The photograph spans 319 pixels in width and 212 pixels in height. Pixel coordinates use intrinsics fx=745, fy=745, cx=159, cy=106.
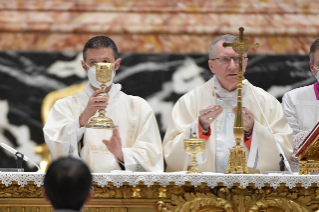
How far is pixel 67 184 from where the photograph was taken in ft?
9.66

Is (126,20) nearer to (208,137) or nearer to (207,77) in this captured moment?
(207,77)

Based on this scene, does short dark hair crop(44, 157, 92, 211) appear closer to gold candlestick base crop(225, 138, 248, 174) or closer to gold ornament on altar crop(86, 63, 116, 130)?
gold candlestick base crop(225, 138, 248, 174)

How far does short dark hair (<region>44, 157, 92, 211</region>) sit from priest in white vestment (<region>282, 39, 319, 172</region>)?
3.15m

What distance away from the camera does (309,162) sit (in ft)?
15.7

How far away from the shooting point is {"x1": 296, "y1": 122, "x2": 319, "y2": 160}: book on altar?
15.4 ft

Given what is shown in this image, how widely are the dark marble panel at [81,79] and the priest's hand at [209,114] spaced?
2.12 meters

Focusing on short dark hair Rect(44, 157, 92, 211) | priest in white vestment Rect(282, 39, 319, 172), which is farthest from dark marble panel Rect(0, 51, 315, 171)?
short dark hair Rect(44, 157, 92, 211)

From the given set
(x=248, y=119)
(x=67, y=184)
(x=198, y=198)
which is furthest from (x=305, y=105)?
(x=67, y=184)

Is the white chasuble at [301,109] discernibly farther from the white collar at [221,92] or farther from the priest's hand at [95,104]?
the priest's hand at [95,104]

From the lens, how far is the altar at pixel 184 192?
14.6 feet

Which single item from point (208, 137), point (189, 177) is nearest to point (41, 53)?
point (208, 137)

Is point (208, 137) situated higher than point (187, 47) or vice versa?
point (187, 47)

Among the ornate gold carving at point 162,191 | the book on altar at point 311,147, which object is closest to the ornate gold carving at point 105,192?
the ornate gold carving at point 162,191

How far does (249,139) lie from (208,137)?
0.94 feet
